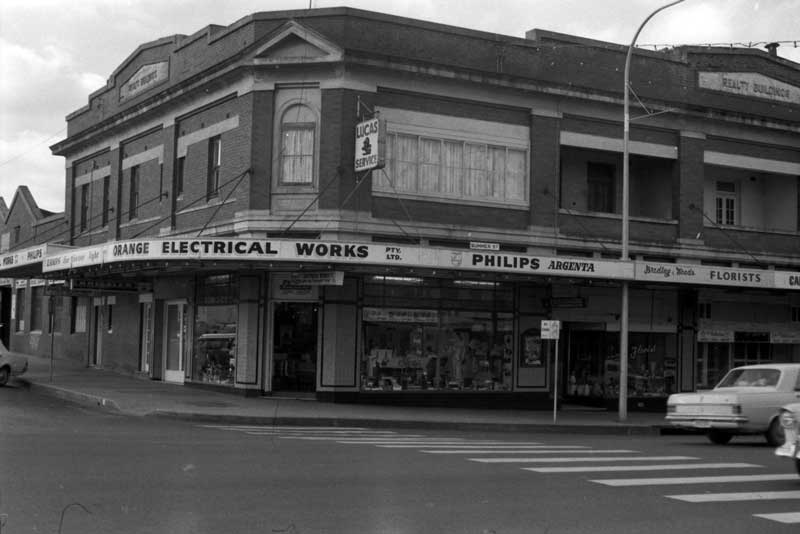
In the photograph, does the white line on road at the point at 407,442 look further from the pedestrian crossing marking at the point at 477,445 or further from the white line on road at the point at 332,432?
the white line on road at the point at 332,432

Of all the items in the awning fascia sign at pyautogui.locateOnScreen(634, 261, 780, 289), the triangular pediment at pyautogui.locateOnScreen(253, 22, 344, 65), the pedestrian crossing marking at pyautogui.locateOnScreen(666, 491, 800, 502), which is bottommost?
the pedestrian crossing marking at pyautogui.locateOnScreen(666, 491, 800, 502)

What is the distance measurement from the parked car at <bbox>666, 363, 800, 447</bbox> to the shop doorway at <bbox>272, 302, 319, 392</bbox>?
954 cm

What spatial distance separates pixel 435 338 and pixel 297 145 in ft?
21.1

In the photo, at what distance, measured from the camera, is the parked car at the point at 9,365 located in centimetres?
2594

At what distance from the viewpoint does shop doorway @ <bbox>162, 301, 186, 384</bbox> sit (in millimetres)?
28078

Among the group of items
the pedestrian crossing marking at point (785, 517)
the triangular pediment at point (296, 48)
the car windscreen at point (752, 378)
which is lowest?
the pedestrian crossing marking at point (785, 517)

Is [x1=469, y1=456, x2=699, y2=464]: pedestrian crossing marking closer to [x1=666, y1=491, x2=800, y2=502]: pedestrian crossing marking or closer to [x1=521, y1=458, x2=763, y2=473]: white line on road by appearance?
[x1=521, y1=458, x2=763, y2=473]: white line on road

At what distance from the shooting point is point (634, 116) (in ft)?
92.0

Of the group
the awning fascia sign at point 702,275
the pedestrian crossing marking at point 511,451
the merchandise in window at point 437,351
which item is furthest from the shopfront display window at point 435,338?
the pedestrian crossing marking at point 511,451

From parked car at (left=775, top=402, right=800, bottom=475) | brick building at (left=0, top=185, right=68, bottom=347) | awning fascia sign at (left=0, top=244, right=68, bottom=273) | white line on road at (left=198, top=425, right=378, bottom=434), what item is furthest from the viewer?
brick building at (left=0, top=185, right=68, bottom=347)

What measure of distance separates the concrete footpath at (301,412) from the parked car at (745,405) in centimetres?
439

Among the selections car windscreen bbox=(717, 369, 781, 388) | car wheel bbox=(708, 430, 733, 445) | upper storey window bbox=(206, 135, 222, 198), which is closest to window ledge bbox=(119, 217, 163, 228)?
upper storey window bbox=(206, 135, 222, 198)

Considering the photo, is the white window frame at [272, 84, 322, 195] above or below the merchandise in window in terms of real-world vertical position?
above

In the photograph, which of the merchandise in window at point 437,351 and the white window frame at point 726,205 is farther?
the white window frame at point 726,205
